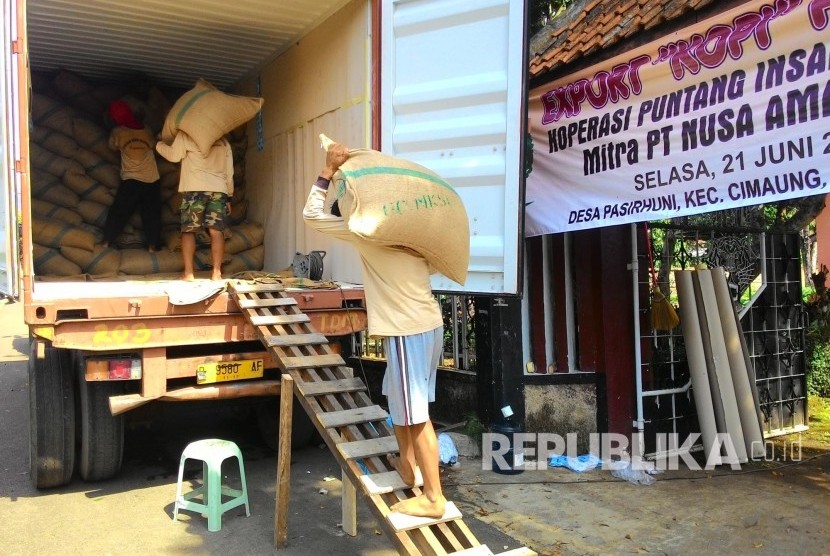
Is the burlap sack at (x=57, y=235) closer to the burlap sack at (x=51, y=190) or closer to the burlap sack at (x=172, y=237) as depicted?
the burlap sack at (x=51, y=190)

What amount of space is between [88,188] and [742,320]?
18.8ft

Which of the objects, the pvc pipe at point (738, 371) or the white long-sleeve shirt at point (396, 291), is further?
the pvc pipe at point (738, 371)

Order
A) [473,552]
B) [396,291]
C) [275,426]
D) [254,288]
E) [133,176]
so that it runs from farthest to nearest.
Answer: [133,176]
[275,426]
[254,288]
[396,291]
[473,552]

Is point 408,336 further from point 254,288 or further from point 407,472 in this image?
point 254,288

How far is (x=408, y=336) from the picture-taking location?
2893mm

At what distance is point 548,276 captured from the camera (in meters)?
5.14

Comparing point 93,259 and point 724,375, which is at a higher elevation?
point 93,259

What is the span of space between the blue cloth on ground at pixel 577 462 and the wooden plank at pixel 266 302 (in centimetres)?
214

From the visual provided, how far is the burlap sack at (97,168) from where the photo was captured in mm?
6434

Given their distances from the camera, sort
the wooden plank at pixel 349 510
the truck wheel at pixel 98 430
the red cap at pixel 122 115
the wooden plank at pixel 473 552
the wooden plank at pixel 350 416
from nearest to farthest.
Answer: the wooden plank at pixel 473 552, the wooden plank at pixel 350 416, the wooden plank at pixel 349 510, the truck wheel at pixel 98 430, the red cap at pixel 122 115

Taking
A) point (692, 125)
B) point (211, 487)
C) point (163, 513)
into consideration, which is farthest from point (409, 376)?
point (692, 125)

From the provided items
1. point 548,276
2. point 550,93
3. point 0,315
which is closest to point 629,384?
point 548,276

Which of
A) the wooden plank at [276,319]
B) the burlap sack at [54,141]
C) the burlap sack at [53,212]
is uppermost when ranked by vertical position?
the burlap sack at [54,141]

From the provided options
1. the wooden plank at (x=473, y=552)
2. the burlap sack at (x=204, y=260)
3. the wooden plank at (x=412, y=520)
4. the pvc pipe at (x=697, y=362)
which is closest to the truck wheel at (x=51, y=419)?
the burlap sack at (x=204, y=260)
